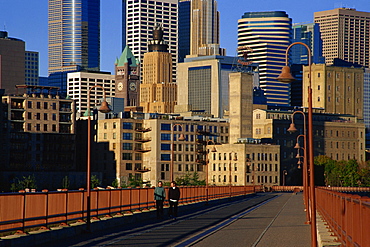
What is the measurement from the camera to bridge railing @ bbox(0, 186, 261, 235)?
90.5ft

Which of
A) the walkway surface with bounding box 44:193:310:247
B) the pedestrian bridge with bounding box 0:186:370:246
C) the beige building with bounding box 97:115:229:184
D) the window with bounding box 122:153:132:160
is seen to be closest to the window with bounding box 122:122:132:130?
the beige building with bounding box 97:115:229:184

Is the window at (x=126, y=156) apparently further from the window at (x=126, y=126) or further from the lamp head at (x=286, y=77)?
the lamp head at (x=286, y=77)

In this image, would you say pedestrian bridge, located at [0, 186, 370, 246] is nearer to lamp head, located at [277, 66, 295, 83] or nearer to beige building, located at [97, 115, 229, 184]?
lamp head, located at [277, 66, 295, 83]

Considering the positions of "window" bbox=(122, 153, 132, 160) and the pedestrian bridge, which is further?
"window" bbox=(122, 153, 132, 160)

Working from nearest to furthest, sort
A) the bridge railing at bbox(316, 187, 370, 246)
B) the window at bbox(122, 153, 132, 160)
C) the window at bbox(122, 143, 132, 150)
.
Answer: the bridge railing at bbox(316, 187, 370, 246) → the window at bbox(122, 153, 132, 160) → the window at bbox(122, 143, 132, 150)

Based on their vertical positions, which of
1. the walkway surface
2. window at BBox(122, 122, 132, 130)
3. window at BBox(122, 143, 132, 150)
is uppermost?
window at BBox(122, 122, 132, 130)

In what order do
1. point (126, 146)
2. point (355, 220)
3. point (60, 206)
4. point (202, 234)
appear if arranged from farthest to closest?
point (126, 146), point (202, 234), point (60, 206), point (355, 220)

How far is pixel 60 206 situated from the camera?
32750 millimetres

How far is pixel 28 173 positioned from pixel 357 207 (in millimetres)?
141192

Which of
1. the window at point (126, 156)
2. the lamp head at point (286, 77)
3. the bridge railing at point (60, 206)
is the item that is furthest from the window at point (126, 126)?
the lamp head at point (286, 77)

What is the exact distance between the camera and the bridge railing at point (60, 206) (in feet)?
90.5

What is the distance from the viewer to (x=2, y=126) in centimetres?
16962

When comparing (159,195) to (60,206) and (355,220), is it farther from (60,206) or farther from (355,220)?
(355,220)

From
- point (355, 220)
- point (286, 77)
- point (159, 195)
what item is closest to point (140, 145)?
point (159, 195)
